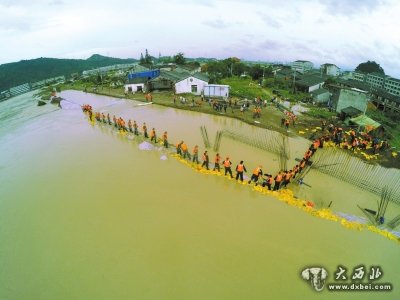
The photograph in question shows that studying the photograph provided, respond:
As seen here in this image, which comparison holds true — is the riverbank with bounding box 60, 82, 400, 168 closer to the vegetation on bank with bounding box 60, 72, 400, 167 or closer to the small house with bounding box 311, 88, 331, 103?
the vegetation on bank with bounding box 60, 72, 400, 167

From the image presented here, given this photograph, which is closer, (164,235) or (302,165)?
(164,235)

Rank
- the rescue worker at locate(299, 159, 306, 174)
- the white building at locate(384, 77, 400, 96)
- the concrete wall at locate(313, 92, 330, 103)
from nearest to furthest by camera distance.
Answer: the rescue worker at locate(299, 159, 306, 174) < the concrete wall at locate(313, 92, 330, 103) < the white building at locate(384, 77, 400, 96)

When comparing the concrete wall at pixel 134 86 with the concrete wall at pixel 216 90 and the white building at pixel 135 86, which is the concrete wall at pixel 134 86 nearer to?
the white building at pixel 135 86

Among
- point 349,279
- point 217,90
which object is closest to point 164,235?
point 349,279

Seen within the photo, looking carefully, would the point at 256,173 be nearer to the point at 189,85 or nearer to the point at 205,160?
the point at 205,160

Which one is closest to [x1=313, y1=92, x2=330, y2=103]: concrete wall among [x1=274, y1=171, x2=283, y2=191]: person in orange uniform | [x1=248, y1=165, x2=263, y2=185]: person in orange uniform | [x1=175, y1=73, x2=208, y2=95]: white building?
[x1=175, y1=73, x2=208, y2=95]: white building

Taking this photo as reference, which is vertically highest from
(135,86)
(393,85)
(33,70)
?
(33,70)

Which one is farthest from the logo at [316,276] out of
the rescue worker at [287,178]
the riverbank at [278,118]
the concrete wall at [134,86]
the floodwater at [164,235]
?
the concrete wall at [134,86]
